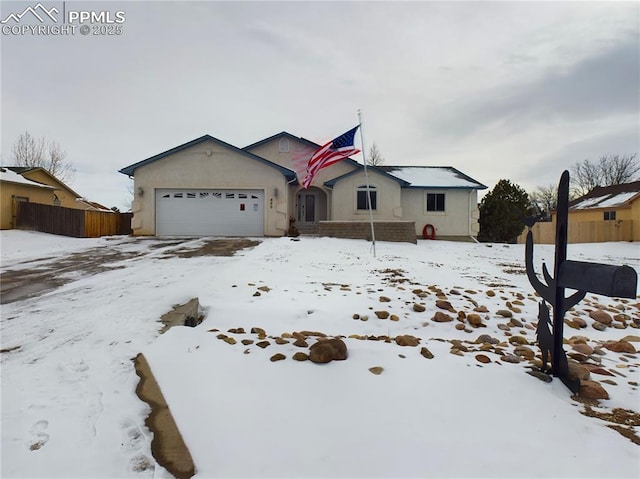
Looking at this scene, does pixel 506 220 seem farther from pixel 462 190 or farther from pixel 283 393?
pixel 283 393

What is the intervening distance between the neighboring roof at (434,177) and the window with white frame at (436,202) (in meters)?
0.54

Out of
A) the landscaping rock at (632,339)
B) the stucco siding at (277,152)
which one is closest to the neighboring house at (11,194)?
the stucco siding at (277,152)

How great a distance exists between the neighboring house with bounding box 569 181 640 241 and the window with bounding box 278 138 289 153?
1950 cm

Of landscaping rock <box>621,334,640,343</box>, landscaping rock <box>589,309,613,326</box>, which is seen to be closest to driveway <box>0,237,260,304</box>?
landscaping rock <box>589,309,613,326</box>

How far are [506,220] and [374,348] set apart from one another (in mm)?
23796

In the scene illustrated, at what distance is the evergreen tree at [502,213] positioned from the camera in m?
23.5

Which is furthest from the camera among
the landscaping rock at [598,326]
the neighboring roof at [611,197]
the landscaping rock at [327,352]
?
the neighboring roof at [611,197]

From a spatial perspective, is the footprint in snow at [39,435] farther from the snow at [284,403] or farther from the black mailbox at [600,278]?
the black mailbox at [600,278]

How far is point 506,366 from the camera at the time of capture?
284 cm

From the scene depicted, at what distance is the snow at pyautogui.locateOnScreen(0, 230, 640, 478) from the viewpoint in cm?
183

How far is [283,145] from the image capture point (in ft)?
64.2

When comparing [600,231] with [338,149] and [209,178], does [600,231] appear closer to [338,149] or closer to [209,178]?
[338,149]

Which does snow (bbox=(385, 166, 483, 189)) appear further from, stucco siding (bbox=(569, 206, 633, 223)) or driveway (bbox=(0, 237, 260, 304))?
driveway (bbox=(0, 237, 260, 304))

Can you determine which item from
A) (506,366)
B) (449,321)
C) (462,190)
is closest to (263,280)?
(449,321)
